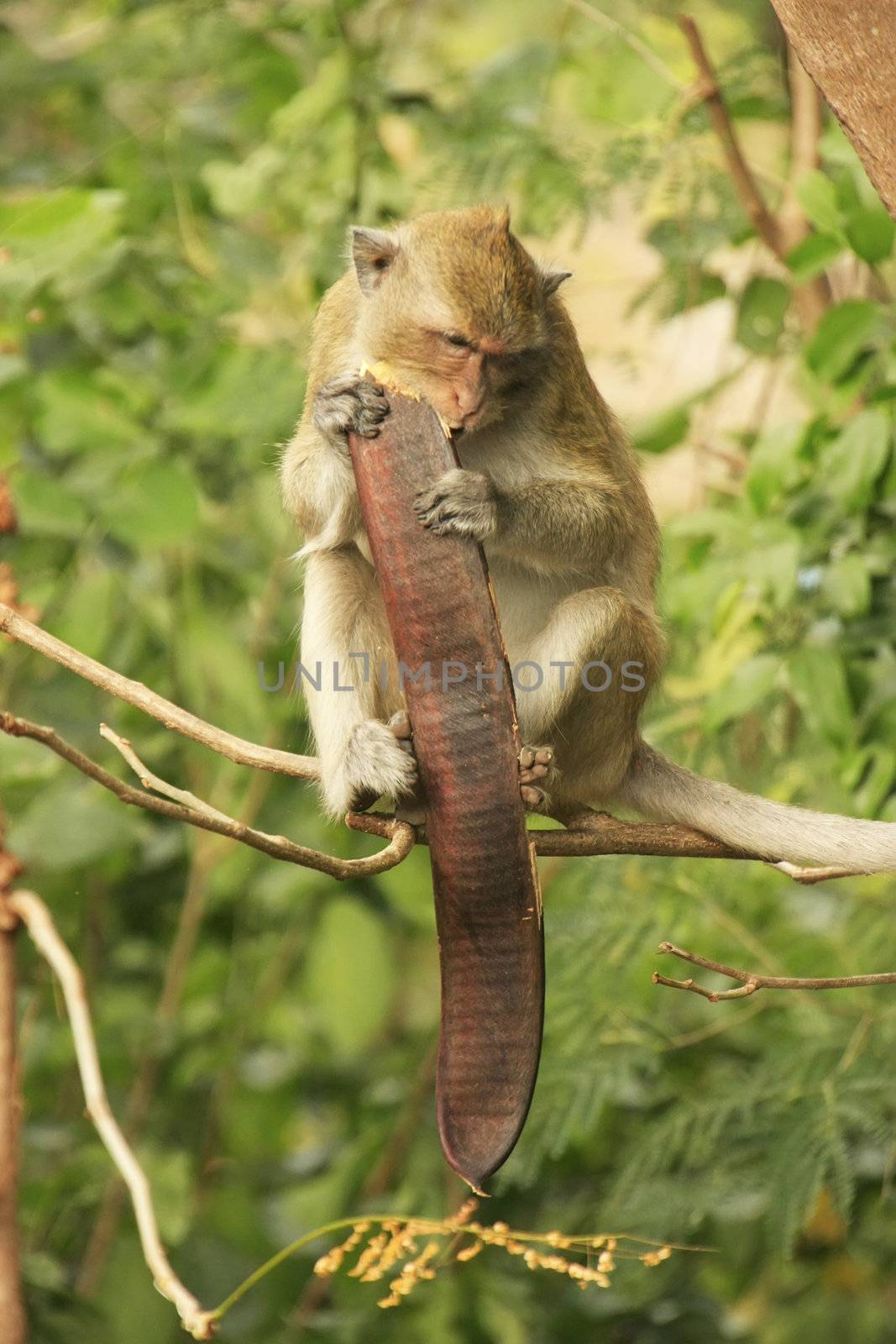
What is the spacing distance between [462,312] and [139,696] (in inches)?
58.3

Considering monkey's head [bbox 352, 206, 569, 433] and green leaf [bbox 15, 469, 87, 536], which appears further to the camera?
green leaf [bbox 15, 469, 87, 536]

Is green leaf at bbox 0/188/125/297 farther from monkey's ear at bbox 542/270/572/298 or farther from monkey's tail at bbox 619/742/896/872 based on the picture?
monkey's tail at bbox 619/742/896/872

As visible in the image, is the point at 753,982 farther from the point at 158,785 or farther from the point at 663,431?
the point at 663,431

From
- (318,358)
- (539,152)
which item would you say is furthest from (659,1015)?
(539,152)

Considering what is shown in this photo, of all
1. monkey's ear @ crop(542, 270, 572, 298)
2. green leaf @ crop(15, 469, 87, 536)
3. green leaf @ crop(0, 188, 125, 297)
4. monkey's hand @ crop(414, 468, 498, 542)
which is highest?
green leaf @ crop(0, 188, 125, 297)

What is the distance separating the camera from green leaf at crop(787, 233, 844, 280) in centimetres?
368

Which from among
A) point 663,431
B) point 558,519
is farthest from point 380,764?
point 663,431

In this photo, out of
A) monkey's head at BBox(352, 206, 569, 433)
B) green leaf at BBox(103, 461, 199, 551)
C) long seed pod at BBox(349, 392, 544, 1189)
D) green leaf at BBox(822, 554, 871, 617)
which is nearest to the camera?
long seed pod at BBox(349, 392, 544, 1189)

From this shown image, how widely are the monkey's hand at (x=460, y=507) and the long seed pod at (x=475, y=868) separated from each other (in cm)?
23

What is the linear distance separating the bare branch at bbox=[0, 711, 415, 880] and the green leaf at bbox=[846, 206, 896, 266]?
190 centimetres

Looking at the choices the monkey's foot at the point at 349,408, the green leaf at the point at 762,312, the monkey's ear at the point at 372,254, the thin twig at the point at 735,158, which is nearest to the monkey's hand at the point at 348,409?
the monkey's foot at the point at 349,408

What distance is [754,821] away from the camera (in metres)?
3.48

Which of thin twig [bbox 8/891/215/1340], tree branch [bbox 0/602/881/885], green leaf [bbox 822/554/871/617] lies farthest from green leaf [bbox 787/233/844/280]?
thin twig [bbox 8/891/215/1340]

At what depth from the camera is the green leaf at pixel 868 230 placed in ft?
11.5
